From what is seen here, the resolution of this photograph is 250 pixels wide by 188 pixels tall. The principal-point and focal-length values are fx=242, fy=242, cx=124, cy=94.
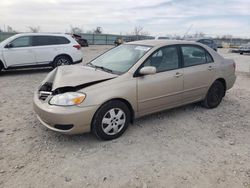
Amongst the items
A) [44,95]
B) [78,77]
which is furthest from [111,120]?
[44,95]

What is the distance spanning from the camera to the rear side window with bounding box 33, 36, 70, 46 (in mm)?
9086

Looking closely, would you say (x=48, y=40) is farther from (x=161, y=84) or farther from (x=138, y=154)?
(x=138, y=154)

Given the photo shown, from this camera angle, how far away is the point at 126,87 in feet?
12.2

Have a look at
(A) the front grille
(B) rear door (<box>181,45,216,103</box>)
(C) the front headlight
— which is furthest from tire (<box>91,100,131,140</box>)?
(B) rear door (<box>181,45,216,103</box>)

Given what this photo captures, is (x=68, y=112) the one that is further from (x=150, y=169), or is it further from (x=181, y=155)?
(x=181, y=155)

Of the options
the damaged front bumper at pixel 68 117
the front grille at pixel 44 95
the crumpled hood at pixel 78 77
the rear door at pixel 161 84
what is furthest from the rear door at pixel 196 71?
the front grille at pixel 44 95

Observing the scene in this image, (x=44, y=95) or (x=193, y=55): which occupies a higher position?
(x=193, y=55)

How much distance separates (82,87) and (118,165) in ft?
3.98

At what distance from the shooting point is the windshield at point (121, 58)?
4049mm

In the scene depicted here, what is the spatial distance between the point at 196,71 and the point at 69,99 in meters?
2.59

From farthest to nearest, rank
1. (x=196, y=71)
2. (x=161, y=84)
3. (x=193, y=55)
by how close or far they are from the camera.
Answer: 1. (x=193, y=55)
2. (x=196, y=71)
3. (x=161, y=84)

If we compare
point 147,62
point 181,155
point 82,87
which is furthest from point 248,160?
point 82,87

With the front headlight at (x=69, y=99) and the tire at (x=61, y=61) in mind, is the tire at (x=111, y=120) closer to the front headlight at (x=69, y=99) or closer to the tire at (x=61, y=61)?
the front headlight at (x=69, y=99)

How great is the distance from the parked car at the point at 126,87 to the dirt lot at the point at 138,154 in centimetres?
31
